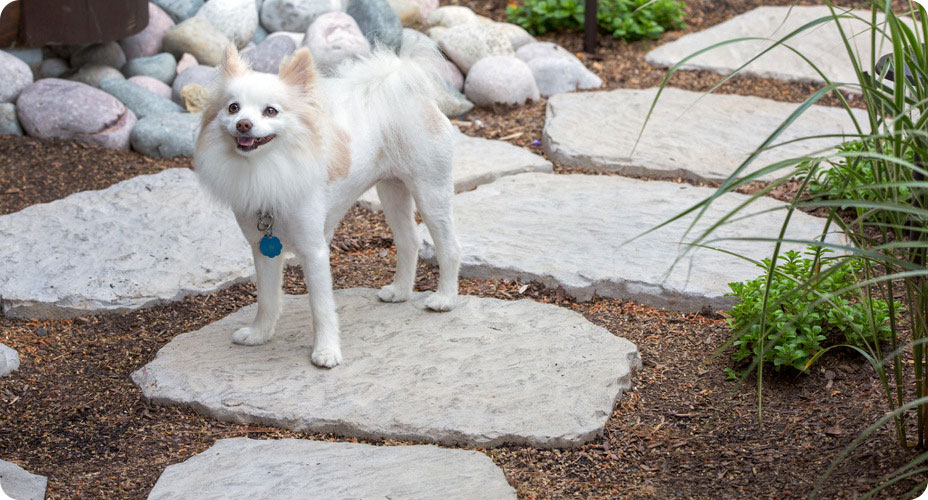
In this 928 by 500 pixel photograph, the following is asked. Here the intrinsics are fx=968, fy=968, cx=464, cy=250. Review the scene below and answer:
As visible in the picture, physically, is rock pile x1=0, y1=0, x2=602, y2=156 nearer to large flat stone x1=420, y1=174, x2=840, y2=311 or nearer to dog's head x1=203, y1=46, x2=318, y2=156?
large flat stone x1=420, y1=174, x2=840, y2=311

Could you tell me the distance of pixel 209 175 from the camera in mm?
3283

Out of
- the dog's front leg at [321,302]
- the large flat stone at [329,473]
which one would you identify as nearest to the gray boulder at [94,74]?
the dog's front leg at [321,302]

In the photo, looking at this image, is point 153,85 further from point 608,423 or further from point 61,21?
point 608,423

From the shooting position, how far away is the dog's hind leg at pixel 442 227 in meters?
3.70

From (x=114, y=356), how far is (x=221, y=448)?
37.3 inches

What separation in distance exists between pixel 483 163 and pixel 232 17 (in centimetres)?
243

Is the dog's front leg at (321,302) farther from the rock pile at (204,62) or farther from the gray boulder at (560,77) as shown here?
the gray boulder at (560,77)

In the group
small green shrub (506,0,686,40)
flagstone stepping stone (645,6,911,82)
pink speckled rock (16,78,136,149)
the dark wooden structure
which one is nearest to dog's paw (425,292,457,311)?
pink speckled rock (16,78,136,149)

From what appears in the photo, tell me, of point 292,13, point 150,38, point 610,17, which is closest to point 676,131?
point 610,17

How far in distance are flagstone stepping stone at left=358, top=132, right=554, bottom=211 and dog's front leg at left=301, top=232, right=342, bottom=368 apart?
1.63 meters

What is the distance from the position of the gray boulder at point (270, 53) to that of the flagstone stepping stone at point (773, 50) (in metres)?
2.72

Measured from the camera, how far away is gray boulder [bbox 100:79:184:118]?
5848mm

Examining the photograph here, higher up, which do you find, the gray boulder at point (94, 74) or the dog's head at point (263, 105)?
the dog's head at point (263, 105)

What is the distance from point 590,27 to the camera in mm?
7309
